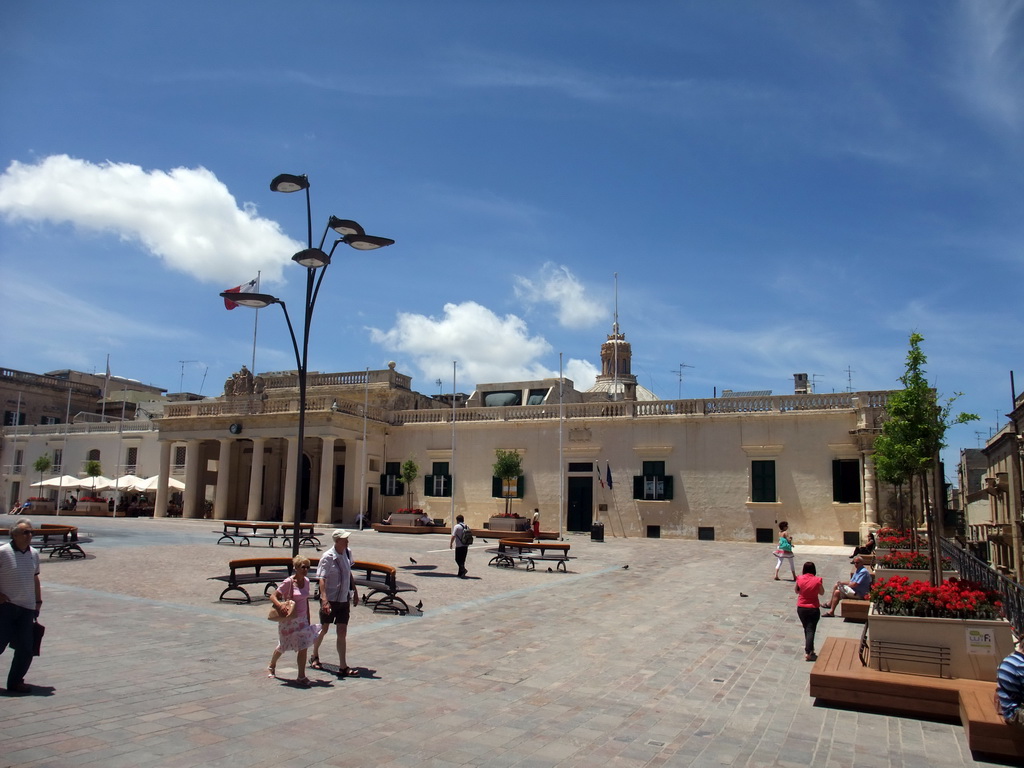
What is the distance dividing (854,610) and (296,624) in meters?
9.35

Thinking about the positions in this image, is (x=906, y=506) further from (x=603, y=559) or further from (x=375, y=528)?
(x=375, y=528)

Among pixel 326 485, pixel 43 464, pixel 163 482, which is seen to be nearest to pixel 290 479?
pixel 326 485

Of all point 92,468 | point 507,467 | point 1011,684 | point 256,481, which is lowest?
point 1011,684

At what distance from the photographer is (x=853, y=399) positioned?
29188mm

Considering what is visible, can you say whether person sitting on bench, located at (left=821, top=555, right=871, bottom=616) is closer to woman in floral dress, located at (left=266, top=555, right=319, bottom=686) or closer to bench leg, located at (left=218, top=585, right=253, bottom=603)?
woman in floral dress, located at (left=266, top=555, right=319, bottom=686)

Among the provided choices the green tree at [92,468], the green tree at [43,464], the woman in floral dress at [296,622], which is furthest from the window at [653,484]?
the green tree at [43,464]

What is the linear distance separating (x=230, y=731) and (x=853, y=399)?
2820 cm

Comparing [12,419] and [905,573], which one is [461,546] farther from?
[12,419]

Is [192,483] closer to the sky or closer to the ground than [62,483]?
closer to the sky

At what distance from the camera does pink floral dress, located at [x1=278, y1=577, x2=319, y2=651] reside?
7.50m

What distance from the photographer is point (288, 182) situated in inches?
515

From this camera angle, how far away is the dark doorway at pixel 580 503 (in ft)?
111

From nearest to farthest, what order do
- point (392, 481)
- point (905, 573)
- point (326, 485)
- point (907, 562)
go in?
point (905, 573) → point (907, 562) → point (326, 485) → point (392, 481)

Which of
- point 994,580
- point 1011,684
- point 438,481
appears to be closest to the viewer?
point 1011,684
